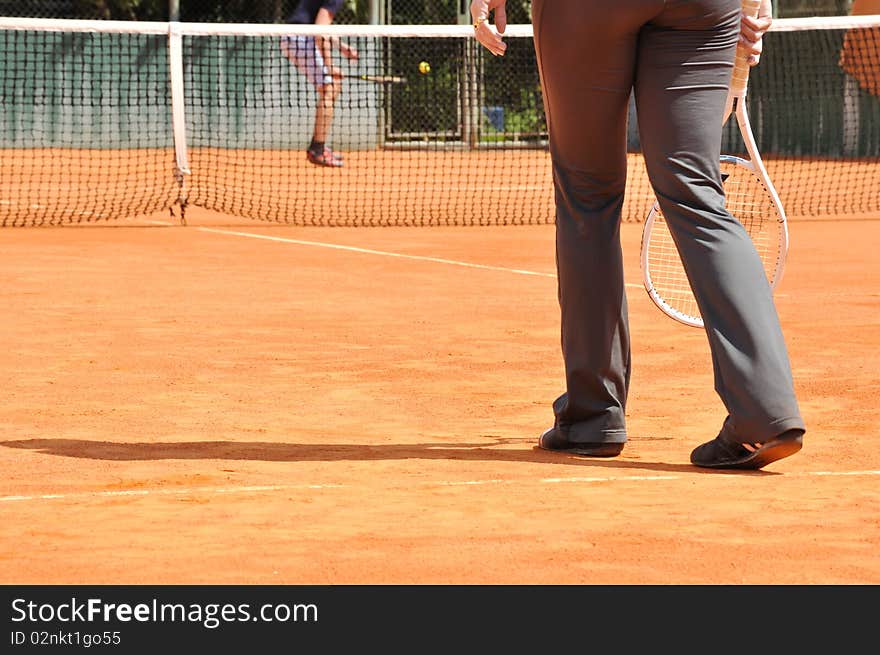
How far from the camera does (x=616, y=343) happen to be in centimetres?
454

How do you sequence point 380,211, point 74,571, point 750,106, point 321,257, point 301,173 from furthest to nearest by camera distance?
point 750,106
point 301,173
point 380,211
point 321,257
point 74,571

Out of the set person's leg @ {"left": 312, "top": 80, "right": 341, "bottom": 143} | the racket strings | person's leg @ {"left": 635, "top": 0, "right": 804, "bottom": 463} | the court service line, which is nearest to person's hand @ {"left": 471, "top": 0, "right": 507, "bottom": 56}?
person's leg @ {"left": 635, "top": 0, "right": 804, "bottom": 463}

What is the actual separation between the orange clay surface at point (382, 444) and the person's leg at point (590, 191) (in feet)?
0.50

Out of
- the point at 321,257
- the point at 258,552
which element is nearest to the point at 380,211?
the point at 321,257

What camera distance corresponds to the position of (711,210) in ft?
13.9

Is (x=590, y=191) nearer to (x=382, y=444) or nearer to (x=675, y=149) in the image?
(x=675, y=149)

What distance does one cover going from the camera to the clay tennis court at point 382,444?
11.1 ft

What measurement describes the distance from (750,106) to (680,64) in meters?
19.5

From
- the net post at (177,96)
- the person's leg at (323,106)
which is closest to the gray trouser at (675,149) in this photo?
the net post at (177,96)

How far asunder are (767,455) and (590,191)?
2.69 ft

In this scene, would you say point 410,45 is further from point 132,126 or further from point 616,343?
point 616,343

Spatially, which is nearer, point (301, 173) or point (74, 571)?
point (74, 571)

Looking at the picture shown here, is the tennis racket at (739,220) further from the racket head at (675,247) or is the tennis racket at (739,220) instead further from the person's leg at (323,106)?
the person's leg at (323,106)

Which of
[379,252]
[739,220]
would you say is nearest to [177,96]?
[379,252]
